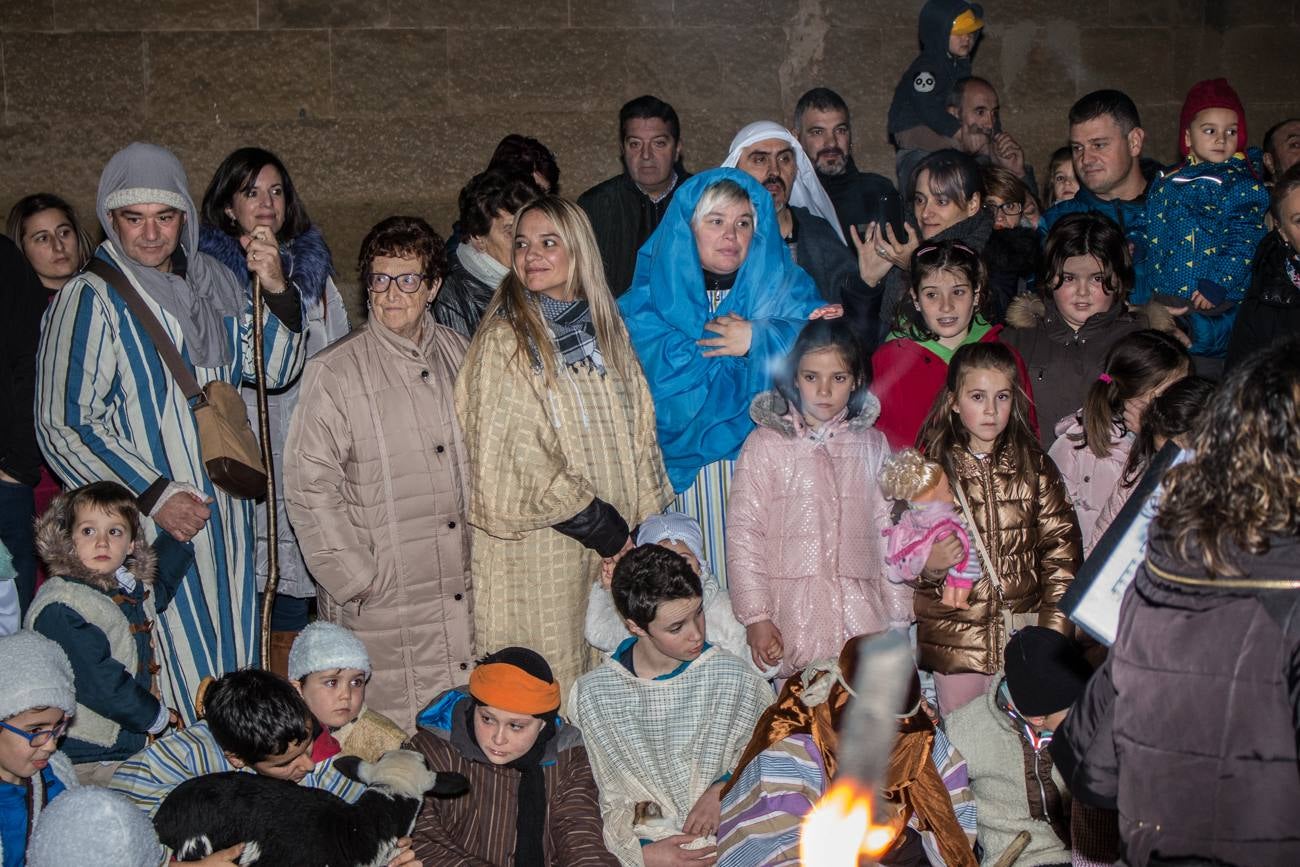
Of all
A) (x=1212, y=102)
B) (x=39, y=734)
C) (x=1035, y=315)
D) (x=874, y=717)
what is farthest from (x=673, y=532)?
(x=1212, y=102)

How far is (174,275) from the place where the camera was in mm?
5109

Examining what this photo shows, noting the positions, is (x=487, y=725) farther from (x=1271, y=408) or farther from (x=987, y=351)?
(x=1271, y=408)

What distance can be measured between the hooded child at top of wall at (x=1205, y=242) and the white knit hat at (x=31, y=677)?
158 inches

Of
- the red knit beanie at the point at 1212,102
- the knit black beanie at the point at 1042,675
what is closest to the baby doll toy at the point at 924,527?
the knit black beanie at the point at 1042,675

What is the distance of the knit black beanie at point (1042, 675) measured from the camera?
4.22m

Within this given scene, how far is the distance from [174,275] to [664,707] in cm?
214

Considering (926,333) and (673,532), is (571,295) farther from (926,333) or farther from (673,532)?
(926,333)

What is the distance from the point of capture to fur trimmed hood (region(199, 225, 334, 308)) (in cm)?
545

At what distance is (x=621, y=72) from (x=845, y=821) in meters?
4.86

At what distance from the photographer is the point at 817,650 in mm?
4938

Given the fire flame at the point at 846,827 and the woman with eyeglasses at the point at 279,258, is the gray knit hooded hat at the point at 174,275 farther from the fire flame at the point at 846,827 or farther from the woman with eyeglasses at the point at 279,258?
the fire flame at the point at 846,827

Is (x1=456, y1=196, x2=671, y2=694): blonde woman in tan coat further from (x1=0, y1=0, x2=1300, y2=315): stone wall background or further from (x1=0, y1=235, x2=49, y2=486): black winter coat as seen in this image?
(x1=0, y1=0, x2=1300, y2=315): stone wall background

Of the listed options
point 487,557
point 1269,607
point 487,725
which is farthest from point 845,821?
point 1269,607

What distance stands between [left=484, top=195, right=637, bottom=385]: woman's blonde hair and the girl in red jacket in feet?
3.07
